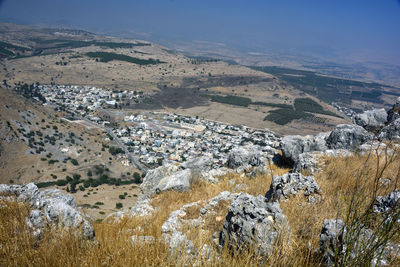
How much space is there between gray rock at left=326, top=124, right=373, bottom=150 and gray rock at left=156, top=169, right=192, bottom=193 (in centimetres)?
669

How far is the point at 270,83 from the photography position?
114938mm

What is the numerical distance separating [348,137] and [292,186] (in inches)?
260

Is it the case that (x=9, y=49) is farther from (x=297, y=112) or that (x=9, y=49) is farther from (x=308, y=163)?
(x=308, y=163)

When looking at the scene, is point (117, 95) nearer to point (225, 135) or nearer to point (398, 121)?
point (225, 135)

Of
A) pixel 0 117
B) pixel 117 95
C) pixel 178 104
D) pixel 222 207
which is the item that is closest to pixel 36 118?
pixel 0 117

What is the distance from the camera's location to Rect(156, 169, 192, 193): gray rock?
8922mm

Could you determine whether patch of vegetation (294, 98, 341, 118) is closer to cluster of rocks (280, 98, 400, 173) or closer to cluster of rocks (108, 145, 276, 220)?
cluster of rocks (280, 98, 400, 173)

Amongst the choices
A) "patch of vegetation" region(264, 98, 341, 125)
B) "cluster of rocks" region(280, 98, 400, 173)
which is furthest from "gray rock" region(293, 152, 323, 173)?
"patch of vegetation" region(264, 98, 341, 125)

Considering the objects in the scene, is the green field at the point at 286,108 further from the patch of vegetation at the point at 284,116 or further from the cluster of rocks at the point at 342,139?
the cluster of rocks at the point at 342,139

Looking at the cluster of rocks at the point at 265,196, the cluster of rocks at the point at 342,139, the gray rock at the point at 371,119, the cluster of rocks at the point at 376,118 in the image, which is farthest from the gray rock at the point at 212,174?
the gray rock at the point at 371,119

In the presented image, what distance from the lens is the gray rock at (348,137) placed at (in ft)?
32.2

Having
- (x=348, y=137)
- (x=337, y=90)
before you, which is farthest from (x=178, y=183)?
(x=337, y=90)

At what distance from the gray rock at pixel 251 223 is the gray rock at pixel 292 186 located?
155 centimetres

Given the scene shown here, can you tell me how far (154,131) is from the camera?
56.9 metres
